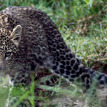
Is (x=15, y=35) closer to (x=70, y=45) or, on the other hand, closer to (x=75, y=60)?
(x=75, y=60)

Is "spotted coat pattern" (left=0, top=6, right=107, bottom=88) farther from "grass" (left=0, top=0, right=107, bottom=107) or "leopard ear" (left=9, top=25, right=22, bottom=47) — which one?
"grass" (left=0, top=0, right=107, bottom=107)

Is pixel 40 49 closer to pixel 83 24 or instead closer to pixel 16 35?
pixel 16 35

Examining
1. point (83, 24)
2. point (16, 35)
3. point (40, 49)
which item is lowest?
point (40, 49)

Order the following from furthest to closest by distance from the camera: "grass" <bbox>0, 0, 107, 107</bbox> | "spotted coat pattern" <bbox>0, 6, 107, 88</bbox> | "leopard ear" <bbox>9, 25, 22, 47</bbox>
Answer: "grass" <bbox>0, 0, 107, 107</bbox> → "spotted coat pattern" <bbox>0, 6, 107, 88</bbox> → "leopard ear" <bbox>9, 25, 22, 47</bbox>

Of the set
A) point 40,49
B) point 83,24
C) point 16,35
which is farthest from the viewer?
point 83,24

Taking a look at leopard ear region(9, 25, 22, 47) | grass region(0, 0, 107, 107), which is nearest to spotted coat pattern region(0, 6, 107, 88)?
leopard ear region(9, 25, 22, 47)

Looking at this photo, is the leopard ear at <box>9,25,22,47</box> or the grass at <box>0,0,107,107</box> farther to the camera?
the grass at <box>0,0,107,107</box>

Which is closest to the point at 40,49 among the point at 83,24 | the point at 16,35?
the point at 16,35

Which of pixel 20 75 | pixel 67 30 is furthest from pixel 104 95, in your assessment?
pixel 67 30

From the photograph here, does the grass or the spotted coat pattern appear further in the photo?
the grass

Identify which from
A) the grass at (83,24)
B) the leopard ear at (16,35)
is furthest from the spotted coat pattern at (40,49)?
the grass at (83,24)

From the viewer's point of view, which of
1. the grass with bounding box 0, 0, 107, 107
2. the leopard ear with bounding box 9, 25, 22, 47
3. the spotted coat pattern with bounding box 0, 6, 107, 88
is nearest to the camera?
the leopard ear with bounding box 9, 25, 22, 47

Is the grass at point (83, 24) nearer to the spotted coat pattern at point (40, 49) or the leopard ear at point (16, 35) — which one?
the spotted coat pattern at point (40, 49)

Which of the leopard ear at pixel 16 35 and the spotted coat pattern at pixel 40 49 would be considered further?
the spotted coat pattern at pixel 40 49
